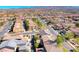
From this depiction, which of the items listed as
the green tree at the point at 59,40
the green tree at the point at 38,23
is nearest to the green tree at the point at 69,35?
the green tree at the point at 59,40

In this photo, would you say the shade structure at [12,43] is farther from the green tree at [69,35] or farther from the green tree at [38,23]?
the green tree at [69,35]

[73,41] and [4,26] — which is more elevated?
[4,26]

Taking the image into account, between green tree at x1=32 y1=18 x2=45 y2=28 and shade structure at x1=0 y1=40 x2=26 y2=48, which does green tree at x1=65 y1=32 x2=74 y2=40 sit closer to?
green tree at x1=32 y1=18 x2=45 y2=28

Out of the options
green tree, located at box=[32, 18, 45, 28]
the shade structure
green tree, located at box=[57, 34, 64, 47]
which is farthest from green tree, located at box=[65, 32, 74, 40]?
the shade structure

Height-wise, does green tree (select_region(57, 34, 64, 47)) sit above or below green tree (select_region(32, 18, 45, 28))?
below

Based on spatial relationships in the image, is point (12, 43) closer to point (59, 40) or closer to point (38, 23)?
point (38, 23)

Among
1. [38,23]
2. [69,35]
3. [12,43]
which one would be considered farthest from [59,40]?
[12,43]
